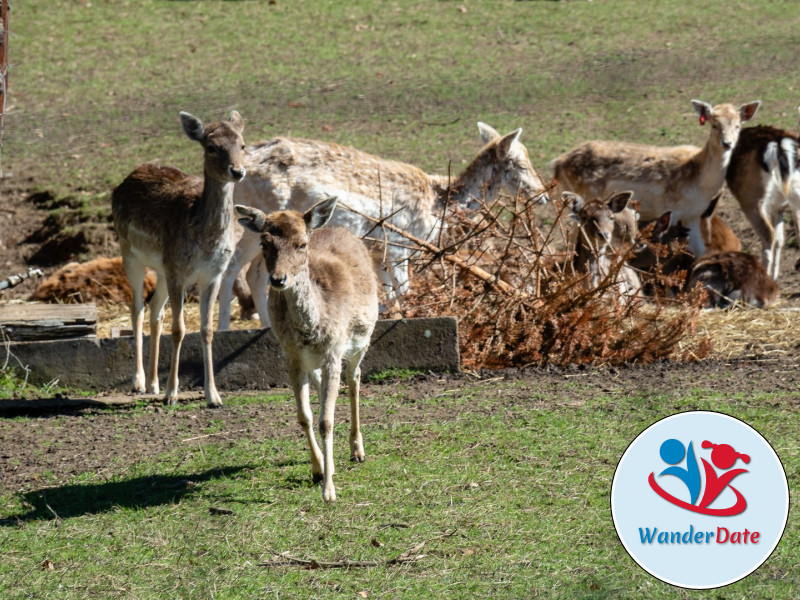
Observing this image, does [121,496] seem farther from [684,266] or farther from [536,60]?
[536,60]

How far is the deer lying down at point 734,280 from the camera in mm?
10203

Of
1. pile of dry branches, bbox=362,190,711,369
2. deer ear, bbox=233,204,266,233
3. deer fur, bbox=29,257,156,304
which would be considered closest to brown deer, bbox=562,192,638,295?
pile of dry branches, bbox=362,190,711,369

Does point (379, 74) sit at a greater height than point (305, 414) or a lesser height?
greater

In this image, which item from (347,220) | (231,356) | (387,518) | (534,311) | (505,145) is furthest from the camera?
(505,145)

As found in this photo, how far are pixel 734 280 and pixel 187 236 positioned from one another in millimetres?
5119

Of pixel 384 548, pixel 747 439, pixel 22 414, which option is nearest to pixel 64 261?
pixel 22 414

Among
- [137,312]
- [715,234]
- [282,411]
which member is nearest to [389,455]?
[282,411]

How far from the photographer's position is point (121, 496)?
5750 mm

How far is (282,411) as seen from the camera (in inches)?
288

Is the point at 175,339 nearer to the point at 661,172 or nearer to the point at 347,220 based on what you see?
the point at 347,220

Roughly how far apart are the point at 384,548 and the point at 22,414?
11.1 feet

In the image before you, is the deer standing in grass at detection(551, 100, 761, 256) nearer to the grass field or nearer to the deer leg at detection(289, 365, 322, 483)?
the grass field

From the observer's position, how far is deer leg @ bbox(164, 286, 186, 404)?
25.0 ft

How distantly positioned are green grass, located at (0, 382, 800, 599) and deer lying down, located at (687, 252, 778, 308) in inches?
132
